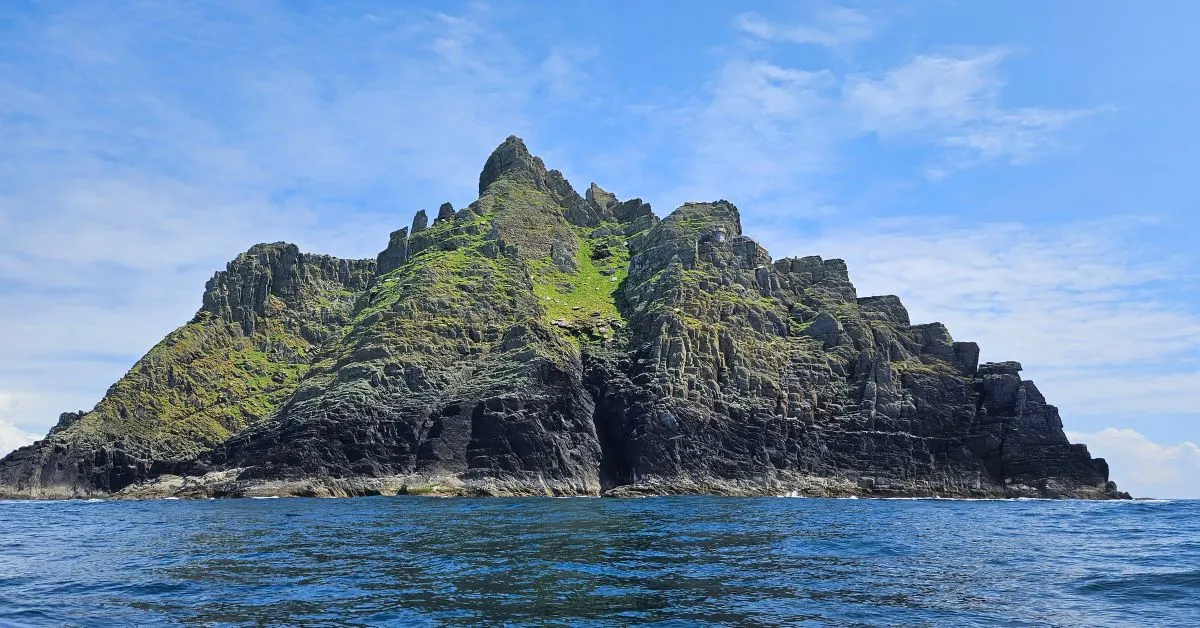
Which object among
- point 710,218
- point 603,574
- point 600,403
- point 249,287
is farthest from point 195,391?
point 603,574

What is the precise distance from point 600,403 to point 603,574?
10328 cm

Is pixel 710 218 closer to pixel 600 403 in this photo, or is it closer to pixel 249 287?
pixel 600 403

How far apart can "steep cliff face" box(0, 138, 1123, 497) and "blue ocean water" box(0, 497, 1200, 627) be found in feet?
218

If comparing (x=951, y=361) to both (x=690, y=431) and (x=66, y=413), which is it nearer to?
(x=690, y=431)

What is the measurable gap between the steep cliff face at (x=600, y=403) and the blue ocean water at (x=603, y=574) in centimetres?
6654

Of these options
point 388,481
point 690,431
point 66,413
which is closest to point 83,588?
point 388,481

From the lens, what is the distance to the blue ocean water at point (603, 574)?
24.2m

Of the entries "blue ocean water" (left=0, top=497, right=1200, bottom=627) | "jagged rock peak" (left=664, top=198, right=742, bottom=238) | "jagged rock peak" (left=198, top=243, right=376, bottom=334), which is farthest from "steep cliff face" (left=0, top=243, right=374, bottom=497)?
"blue ocean water" (left=0, top=497, right=1200, bottom=627)

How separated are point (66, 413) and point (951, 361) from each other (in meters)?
161

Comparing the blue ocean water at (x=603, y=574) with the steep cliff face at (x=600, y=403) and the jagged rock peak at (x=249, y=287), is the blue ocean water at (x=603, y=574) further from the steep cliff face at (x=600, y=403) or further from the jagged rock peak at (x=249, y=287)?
the jagged rock peak at (x=249, y=287)

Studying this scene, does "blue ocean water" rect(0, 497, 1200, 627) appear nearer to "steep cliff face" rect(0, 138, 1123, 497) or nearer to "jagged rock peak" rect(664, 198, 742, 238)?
"steep cliff face" rect(0, 138, 1123, 497)

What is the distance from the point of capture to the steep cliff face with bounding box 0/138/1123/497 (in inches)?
4779

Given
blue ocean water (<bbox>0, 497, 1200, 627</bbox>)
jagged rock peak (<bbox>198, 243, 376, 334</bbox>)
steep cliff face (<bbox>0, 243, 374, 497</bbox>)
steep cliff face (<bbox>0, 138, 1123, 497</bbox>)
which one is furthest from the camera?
jagged rock peak (<bbox>198, 243, 376, 334</bbox>)

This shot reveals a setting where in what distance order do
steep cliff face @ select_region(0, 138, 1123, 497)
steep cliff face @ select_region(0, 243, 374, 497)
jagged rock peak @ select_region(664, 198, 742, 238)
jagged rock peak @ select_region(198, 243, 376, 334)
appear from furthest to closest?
1. jagged rock peak @ select_region(198, 243, 376, 334)
2. jagged rock peak @ select_region(664, 198, 742, 238)
3. steep cliff face @ select_region(0, 243, 374, 497)
4. steep cliff face @ select_region(0, 138, 1123, 497)
